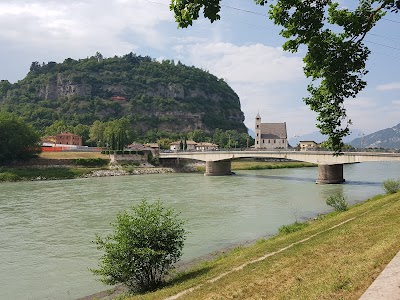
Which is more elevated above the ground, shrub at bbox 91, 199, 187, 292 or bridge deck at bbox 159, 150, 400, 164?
bridge deck at bbox 159, 150, 400, 164

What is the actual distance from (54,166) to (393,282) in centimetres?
8203

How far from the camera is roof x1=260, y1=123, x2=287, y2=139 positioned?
514 ft

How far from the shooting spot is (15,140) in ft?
264

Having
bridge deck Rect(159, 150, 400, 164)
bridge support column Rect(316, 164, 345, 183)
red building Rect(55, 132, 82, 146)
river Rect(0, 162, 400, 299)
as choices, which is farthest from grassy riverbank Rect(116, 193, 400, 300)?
red building Rect(55, 132, 82, 146)

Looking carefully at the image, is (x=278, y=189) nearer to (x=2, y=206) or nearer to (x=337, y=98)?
(x=2, y=206)

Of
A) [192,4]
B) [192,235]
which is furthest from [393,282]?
[192,235]

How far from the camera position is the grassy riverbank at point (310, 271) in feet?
25.8

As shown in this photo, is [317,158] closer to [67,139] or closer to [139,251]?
[139,251]

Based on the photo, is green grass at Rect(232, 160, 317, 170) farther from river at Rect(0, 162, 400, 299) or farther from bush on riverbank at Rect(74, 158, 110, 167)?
river at Rect(0, 162, 400, 299)

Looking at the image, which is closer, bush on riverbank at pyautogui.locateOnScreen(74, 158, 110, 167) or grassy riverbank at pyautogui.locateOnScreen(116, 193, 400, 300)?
grassy riverbank at pyautogui.locateOnScreen(116, 193, 400, 300)

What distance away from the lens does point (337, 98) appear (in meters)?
12.5

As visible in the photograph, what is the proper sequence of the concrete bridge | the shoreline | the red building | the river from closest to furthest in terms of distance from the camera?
the shoreline
the river
the concrete bridge
the red building

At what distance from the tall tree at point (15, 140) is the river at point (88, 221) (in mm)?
22908

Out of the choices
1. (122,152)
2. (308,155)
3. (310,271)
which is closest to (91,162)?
(122,152)
